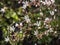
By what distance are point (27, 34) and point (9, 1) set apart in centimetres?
51

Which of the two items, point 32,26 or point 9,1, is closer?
point 32,26

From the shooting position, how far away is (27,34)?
8.23ft

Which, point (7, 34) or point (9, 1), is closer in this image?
point (7, 34)

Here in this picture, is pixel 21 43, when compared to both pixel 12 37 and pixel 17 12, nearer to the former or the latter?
pixel 12 37

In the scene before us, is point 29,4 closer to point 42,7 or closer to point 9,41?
point 42,7

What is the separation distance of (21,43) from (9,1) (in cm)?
56

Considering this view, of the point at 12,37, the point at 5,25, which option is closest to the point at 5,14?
the point at 5,25

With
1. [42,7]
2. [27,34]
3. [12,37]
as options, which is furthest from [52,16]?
[12,37]

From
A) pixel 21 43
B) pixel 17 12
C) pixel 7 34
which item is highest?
pixel 17 12

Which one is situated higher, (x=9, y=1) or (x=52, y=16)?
(x=9, y=1)

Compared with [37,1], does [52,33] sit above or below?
below

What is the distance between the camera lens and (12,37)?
2432 mm

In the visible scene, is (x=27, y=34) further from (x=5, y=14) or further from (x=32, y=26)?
(x=5, y=14)

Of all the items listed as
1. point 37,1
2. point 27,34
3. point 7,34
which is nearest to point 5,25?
point 7,34
